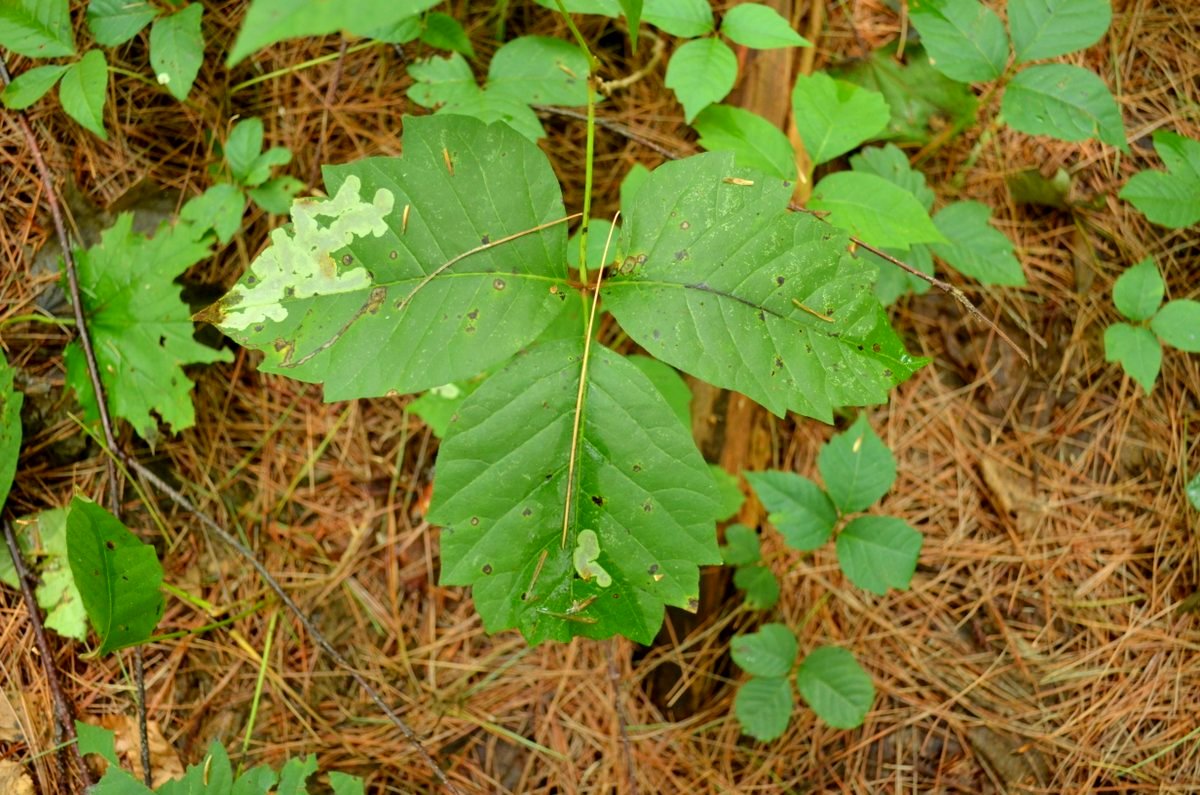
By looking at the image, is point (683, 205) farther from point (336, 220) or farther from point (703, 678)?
point (703, 678)

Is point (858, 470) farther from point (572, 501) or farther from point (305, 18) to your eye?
point (305, 18)

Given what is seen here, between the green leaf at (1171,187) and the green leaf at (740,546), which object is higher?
the green leaf at (1171,187)

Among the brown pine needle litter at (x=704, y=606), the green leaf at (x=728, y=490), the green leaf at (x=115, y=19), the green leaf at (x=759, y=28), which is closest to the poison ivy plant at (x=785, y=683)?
the brown pine needle litter at (x=704, y=606)

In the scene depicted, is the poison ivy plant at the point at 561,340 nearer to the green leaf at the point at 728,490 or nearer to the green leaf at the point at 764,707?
the green leaf at the point at 728,490

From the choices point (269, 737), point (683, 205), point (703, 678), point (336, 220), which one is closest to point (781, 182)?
point (683, 205)

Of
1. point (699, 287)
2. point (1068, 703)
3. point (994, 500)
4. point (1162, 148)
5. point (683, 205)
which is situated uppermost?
point (683, 205)

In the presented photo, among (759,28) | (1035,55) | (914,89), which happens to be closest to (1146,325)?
(1035,55)

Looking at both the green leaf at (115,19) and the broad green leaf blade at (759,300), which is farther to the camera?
the green leaf at (115,19)
